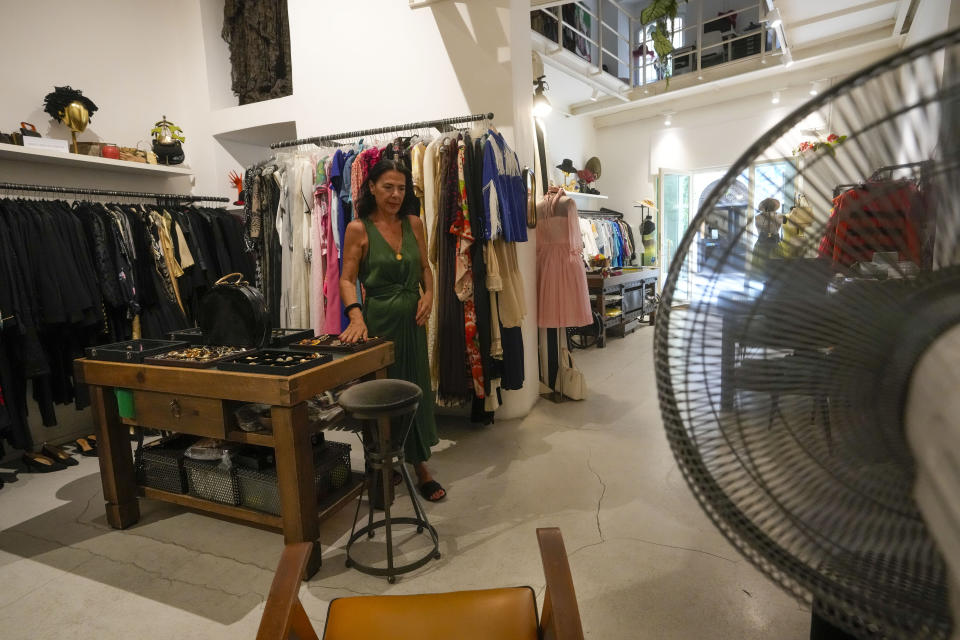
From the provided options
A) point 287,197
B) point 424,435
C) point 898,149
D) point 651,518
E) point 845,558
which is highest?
point 287,197

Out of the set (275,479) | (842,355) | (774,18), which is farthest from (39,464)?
(774,18)

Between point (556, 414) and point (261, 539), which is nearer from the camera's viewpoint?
point (261, 539)

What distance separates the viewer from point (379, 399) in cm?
169

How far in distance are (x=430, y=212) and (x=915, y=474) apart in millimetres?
2810

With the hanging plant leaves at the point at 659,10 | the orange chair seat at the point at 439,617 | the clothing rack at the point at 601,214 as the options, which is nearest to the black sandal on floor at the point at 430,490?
the orange chair seat at the point at 439,617

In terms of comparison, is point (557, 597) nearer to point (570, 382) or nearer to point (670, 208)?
point (570, 382)

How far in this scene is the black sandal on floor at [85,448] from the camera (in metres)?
3.27

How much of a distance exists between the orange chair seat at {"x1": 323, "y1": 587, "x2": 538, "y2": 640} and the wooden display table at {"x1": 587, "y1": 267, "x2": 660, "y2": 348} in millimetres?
4291

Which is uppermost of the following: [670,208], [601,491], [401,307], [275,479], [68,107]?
[68,107]

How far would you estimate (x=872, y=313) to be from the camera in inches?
19.8

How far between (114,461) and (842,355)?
8.52 ft

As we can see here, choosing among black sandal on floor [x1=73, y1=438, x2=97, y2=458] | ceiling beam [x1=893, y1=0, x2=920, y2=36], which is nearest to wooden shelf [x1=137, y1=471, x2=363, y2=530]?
black sandal on floor [x1=73, y1=438, x2=97, y2=458]

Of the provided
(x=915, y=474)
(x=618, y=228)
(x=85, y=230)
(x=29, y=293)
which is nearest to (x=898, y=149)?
(x=915, y=474)

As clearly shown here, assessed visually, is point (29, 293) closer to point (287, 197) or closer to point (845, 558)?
point (287, 197)
